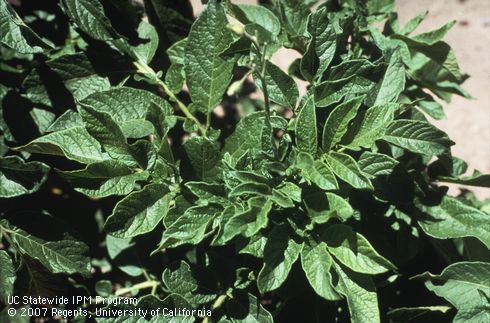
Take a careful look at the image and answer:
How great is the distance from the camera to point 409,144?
4.14 ft

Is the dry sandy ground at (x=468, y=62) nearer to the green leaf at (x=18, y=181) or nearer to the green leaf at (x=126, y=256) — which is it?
the green leaf at (x=126, y=256)

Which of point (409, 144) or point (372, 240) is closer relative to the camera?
point (409, 144)

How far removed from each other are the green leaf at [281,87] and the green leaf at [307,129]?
0.14 m

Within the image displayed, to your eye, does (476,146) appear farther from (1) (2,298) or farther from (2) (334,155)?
(1) (2,298)

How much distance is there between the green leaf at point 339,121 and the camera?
1.18 metres

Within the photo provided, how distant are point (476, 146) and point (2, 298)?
6.91ft

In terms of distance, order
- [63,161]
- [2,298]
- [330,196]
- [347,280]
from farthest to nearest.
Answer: [63,161], [2,298], [347,280], [330,196]

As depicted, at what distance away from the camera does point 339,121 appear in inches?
47.3

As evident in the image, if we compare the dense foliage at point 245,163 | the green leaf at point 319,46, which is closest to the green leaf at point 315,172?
the dense foliage at point 245,163

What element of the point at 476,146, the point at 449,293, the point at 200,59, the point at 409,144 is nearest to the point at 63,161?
the point at 200,59

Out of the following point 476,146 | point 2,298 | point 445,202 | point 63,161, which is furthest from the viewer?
point 476,146

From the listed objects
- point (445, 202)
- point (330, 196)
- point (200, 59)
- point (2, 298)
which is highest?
point (200, 59)

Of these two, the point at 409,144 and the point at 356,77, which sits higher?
the point at 356,77

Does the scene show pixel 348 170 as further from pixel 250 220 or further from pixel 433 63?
pixel 433 63
